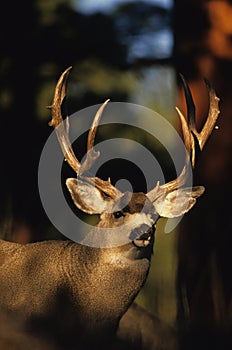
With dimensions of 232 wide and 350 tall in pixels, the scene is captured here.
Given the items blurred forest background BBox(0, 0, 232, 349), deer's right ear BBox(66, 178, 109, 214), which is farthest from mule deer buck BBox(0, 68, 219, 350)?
blurred forest background BBox(0, 0, 232, 349)

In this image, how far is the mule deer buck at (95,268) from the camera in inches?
253

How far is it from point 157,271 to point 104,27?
387 cm

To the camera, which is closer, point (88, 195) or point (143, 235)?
point (143, 235)

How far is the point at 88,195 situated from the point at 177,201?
661mm

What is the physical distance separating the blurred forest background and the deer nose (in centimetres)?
62

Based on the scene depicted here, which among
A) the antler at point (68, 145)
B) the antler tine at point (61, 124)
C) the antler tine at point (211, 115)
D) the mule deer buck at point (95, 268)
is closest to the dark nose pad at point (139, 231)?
the mule deer buck at point (95, 268)

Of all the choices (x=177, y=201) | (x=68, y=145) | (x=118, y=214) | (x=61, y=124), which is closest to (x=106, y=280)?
(x=118, y=214)

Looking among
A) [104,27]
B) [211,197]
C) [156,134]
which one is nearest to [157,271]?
[211,197]

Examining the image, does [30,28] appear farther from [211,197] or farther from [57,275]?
[57,275]

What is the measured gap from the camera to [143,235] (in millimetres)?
6305

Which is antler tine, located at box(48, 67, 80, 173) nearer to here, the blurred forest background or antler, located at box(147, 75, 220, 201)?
antler, located at box(147, 75, 220, 201)

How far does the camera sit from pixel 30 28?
1141 cm

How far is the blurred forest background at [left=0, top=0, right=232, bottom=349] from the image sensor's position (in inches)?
336

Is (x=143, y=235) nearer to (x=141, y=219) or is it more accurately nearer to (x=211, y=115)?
(x=141, y=219)
